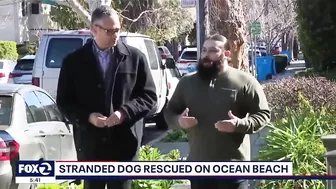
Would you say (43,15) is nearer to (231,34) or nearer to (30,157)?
(231,34)

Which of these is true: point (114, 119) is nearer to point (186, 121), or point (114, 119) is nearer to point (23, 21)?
point (186, 121)

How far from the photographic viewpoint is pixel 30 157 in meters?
7.43

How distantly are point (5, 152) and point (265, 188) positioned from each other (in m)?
2.73

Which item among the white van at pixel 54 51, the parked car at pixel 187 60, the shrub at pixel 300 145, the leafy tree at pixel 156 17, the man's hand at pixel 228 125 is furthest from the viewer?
the leafy tree at pixel 156 17

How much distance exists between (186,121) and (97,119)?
61 cm

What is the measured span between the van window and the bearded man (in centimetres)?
904

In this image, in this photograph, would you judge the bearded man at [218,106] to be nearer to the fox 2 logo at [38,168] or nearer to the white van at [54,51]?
the fox 2 logo at [38,168]

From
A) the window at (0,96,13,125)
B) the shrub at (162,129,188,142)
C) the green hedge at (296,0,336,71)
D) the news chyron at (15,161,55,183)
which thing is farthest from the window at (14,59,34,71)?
the news chyron at (15,161,55,183)

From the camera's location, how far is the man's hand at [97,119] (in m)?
4.68

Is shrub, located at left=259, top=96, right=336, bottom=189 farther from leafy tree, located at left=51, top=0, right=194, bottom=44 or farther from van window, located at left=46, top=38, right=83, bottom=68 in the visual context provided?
leafy tree, located at left=51, top=0, right=194, bottom=44

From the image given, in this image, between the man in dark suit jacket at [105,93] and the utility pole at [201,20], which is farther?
the utility pole at [201,20]

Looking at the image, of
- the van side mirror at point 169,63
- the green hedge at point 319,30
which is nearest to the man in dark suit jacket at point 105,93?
Result: the van side mirror at point 169,63

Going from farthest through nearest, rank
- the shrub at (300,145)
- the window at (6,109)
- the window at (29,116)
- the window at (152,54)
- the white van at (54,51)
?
1. the window at (152,54)
2. the white van at (54,51)
3. the window at (29,116)
4. the window at (6,109)
5. the shrub at (300,145)

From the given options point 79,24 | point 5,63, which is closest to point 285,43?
point 79,24
